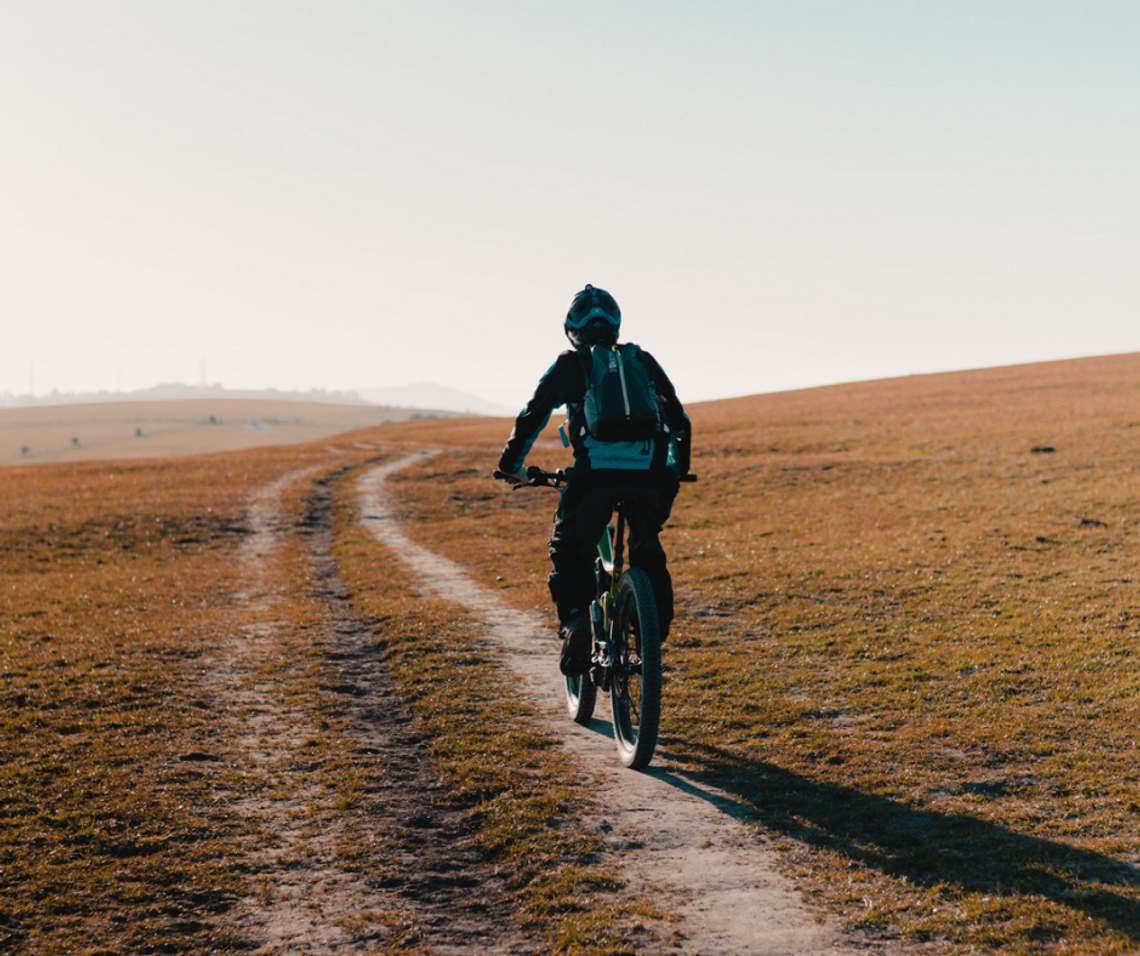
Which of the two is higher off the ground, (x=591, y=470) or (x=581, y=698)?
(x=591, y=470)

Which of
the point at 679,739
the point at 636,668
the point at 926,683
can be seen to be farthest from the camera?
A: the point at 926,683

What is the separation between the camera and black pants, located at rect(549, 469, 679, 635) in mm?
6883

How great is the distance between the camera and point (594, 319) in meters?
7.12

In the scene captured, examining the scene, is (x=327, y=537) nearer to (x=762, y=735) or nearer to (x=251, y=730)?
(x=251, y=730)

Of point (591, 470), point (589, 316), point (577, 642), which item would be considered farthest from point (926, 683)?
point (589, 316)

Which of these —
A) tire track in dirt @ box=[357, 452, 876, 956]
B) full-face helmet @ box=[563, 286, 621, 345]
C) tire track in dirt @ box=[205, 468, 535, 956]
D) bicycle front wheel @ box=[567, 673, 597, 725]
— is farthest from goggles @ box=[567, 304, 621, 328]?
tire track in dirt @ box=[205, 468, 535, 956]

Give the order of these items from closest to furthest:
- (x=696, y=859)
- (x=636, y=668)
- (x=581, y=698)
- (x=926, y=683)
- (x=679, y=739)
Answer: (x=696, y=859) < (x=636, y=668) < (x=679, y=739) < (x=581, y=698) < (x=926, y=683)

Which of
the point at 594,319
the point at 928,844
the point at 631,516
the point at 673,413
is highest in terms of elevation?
the point at 594,319

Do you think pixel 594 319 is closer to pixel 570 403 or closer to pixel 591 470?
pixel 570 403

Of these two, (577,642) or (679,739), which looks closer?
(577,642)

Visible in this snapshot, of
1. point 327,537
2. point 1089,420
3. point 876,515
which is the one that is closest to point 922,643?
point 876,515

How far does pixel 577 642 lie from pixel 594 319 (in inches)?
106

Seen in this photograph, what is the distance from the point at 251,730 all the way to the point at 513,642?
13.9ft

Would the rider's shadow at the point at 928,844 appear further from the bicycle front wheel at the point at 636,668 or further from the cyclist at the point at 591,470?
the cyclist at the point at 591,470
